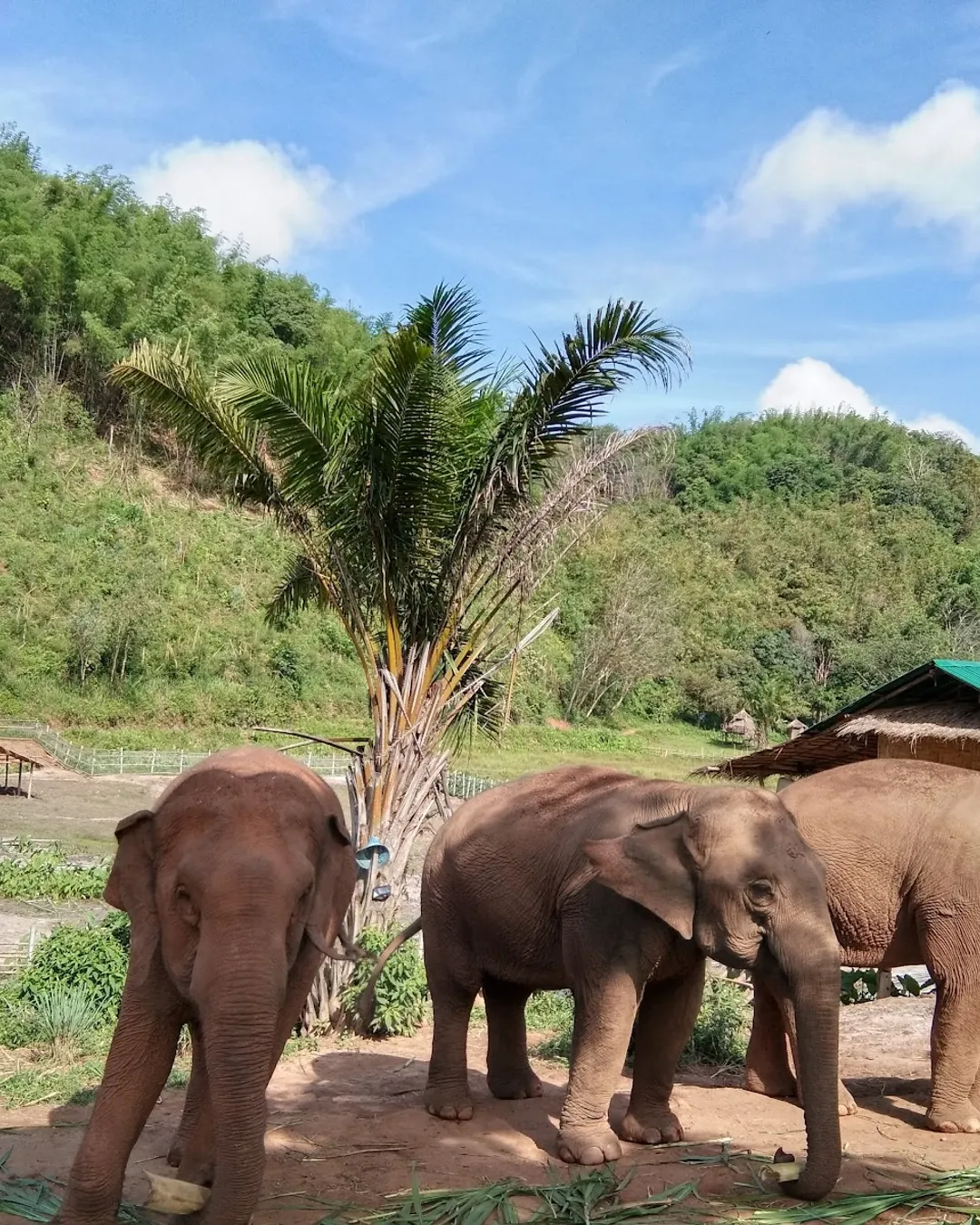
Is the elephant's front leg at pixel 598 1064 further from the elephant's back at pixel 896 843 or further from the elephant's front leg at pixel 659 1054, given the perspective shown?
the elephant's back at pixel 896 843

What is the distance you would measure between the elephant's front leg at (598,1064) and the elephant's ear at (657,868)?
1.37ft

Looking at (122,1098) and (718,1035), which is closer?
(122,1098)

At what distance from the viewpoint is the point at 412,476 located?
10523 millimetres

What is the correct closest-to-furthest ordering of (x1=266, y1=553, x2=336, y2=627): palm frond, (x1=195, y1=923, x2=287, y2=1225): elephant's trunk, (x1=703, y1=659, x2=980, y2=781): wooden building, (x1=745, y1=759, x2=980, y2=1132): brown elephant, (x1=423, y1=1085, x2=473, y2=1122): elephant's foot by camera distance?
(x1=195, y1=923, x2=287, y2=1225): elephant's trunk < (x1=745, y1=759, x2=980, y2=1132): brown elephant < (x1=423, y1=1085, x2=473, y2=1122): elephant's foot < (x1=266, y1=553, x2=336, y2=627): palm frond < (x1=703, y1=659, x2=980, y2=781): wooden building

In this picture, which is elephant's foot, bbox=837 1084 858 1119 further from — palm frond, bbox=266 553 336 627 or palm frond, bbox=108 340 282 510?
palm frond, bbox=108 340 282 510

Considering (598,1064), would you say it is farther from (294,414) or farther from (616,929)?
(294,414)

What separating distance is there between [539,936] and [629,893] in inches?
43.0

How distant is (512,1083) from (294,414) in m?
5.77

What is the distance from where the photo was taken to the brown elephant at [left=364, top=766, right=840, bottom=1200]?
551 cm

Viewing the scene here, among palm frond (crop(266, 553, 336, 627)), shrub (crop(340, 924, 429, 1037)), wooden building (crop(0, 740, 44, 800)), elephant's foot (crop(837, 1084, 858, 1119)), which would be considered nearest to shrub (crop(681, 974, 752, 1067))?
elephant's foot (crop(837, 1084, 858, 1119))

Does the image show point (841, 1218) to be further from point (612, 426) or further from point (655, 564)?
point (655, 564)

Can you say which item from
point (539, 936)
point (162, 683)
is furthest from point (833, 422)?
point (539, 936)

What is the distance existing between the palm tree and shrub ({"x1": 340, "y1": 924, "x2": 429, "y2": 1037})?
23 centimetres

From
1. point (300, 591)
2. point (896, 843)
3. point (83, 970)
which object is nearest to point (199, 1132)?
point (896, 843)
